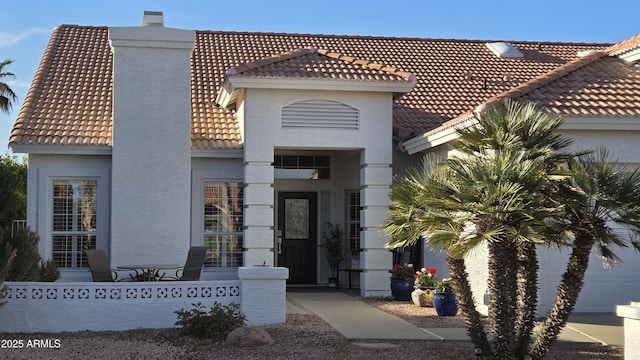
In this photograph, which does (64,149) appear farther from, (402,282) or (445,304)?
(445,304)

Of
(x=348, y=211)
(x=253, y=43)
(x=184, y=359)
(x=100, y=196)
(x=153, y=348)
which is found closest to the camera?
(x=184, y=359)

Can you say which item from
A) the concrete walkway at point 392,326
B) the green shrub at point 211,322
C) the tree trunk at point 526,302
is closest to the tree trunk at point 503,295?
the tree trunk at point 526,302

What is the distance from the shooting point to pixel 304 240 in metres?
→ 20.5

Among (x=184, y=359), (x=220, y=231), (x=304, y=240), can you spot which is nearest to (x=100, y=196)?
(x=220, y=231)

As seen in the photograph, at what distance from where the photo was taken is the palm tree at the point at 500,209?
9305mm

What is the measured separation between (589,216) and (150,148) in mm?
10214

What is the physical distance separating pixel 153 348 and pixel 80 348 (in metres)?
0.98

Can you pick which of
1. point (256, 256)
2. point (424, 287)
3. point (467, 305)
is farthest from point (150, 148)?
point (467, 305)

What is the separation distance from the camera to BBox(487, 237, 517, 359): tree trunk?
9.66 metres

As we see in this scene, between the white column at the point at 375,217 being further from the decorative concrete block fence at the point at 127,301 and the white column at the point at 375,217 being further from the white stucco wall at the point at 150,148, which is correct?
the decorative concrete block fence at the point at 127,301

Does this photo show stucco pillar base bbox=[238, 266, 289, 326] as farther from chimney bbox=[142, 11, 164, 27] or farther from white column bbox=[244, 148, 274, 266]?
chimney bbox=[142, 11, 164, 27]

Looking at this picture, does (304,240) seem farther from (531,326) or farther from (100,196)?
(531,326)

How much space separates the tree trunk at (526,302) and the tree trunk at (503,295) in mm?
143

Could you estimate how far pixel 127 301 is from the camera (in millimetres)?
12656
